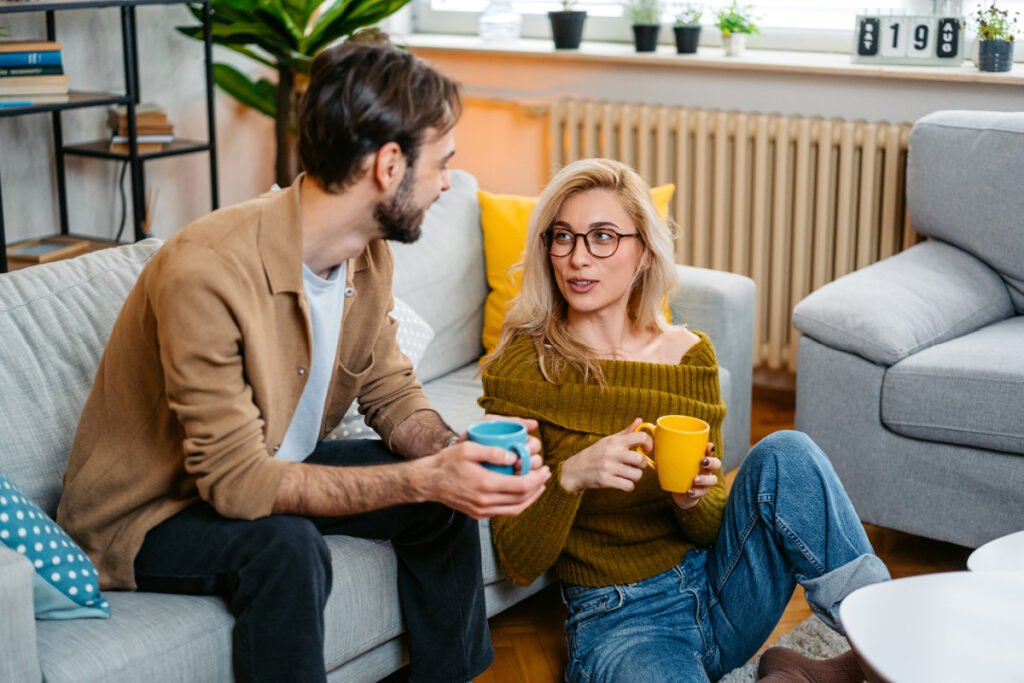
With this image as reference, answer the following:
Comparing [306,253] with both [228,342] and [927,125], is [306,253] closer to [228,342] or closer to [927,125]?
[228,342]

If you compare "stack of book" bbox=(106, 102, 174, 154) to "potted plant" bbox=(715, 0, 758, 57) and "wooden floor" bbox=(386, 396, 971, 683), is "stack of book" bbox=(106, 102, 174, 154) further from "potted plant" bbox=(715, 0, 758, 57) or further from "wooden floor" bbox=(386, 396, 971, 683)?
"wooden floor" bbox=(386, 396, 971, 683)

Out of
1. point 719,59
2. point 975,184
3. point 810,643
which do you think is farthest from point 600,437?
point 719,59

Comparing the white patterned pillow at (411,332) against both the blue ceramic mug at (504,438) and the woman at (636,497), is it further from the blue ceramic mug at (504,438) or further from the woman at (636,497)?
the blue ceramic mug at (504,438)

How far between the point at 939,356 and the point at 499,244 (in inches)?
39.4

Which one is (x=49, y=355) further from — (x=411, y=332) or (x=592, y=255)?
(x=592, y=255)

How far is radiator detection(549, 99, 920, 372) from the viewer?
3.47m

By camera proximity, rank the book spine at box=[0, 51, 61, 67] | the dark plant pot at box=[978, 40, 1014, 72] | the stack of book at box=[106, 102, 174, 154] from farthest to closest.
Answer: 1. the stack of book at box=[106, 102, 174, 154]
2. the dark plant pot at box=[978, 40, 1014, 72]
3. the book spine at box=[0, 51, 61, 67]

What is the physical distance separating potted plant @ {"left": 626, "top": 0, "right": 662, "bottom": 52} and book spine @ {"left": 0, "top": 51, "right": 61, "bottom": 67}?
67.6 inches

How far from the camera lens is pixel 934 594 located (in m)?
1.64

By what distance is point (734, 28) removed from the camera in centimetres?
371

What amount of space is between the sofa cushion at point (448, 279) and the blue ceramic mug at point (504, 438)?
1046mm

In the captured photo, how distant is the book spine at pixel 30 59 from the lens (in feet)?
10.1

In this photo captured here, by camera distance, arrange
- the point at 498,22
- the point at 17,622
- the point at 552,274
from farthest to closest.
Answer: the point at 498,22 < the point at 552,274 < the point at 17,622

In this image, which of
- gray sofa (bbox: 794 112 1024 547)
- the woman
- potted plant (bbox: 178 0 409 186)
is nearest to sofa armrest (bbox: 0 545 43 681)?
the woman
